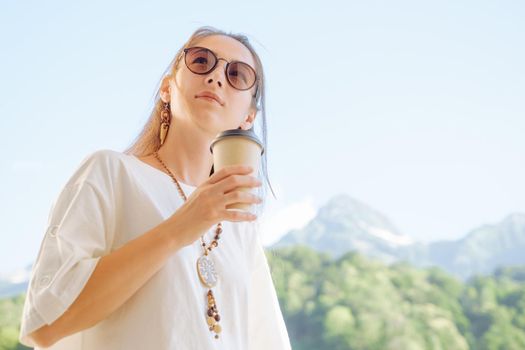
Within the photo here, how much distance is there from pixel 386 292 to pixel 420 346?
1258mm

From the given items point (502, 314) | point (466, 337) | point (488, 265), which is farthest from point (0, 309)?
point (488, 265)

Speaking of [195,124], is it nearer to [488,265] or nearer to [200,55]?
[200,55]

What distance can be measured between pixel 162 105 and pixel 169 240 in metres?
0.47

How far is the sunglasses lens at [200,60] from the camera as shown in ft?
3.75

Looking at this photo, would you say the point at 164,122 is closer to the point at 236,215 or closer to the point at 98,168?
the point at 98,168

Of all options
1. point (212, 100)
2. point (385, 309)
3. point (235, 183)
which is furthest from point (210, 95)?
point (385, 309)

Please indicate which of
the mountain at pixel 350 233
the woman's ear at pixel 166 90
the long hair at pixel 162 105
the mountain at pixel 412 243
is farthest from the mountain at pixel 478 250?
the woman's ear at pixel 166 90

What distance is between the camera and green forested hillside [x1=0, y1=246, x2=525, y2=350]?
11.1 m

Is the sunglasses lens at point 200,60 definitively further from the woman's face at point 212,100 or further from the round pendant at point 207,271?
the round pendant at point 207,271

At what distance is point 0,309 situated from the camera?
10.5 m

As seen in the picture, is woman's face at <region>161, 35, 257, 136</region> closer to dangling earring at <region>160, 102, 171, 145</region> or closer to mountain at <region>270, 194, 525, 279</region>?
dangling earring at <region>160, 102, 171, 145</region>

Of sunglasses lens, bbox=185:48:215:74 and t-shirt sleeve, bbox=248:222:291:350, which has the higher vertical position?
sunglasses lens, bbox=185:48:215:74

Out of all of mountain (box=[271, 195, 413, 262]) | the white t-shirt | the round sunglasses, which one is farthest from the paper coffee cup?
mountain (box=[271, 195, 413, 262])

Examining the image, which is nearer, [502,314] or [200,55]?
[200,55]
